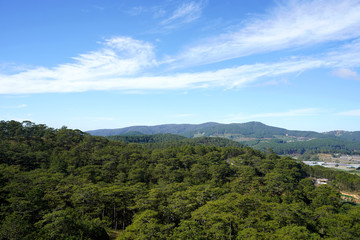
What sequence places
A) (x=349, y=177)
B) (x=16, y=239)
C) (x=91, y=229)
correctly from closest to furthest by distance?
(x=16, y=239)
(x=91, y=229)
(x=349, y=177)

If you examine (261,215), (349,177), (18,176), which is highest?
(18,176)

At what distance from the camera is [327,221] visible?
29.0m

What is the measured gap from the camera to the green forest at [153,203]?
2141cm

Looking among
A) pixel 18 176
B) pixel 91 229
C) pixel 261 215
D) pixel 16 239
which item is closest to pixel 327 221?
pixel 261 215

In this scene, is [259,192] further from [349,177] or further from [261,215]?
[349,177]

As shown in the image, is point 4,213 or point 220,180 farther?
point 220,180

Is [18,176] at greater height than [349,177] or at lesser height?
greater

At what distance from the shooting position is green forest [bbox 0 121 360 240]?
→ 21406 millimetres

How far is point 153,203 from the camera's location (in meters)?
30.0

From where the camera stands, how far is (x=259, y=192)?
41312 millimetres

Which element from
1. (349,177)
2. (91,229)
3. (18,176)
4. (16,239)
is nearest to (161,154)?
(18,176)

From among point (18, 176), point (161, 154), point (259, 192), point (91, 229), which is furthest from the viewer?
point (161, 154)

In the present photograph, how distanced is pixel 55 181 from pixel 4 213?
447 inches

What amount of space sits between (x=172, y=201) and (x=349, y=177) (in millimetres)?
70877
